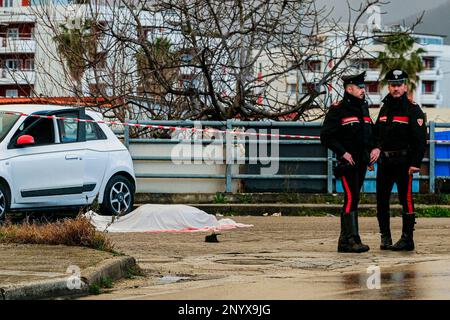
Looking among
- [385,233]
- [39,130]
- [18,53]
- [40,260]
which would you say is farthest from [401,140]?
[18,53]

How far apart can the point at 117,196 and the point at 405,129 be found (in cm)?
623

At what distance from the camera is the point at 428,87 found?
117 m

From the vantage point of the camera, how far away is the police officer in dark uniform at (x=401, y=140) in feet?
40.0

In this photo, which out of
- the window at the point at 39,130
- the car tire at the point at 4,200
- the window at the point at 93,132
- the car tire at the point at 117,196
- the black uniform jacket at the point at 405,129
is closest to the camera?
the black uniform jacket at the point at 405,129

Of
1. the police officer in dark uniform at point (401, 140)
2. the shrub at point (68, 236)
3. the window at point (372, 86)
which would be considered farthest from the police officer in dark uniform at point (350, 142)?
the window at point (372, 86)

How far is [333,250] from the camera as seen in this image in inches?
488

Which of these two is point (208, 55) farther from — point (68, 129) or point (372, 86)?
point (372, 86)

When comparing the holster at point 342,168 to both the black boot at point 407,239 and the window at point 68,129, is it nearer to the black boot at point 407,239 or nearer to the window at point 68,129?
the black boot at point 407,239

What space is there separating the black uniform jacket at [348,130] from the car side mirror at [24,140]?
5.06 metres

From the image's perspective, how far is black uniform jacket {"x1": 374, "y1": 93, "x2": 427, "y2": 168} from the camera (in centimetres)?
1217

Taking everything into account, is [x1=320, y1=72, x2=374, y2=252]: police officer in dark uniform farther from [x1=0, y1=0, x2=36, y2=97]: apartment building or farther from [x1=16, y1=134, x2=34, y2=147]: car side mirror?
[x1=0, y1=0, x2=36, y2=97]: apartment building

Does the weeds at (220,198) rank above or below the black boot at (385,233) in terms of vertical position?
above
